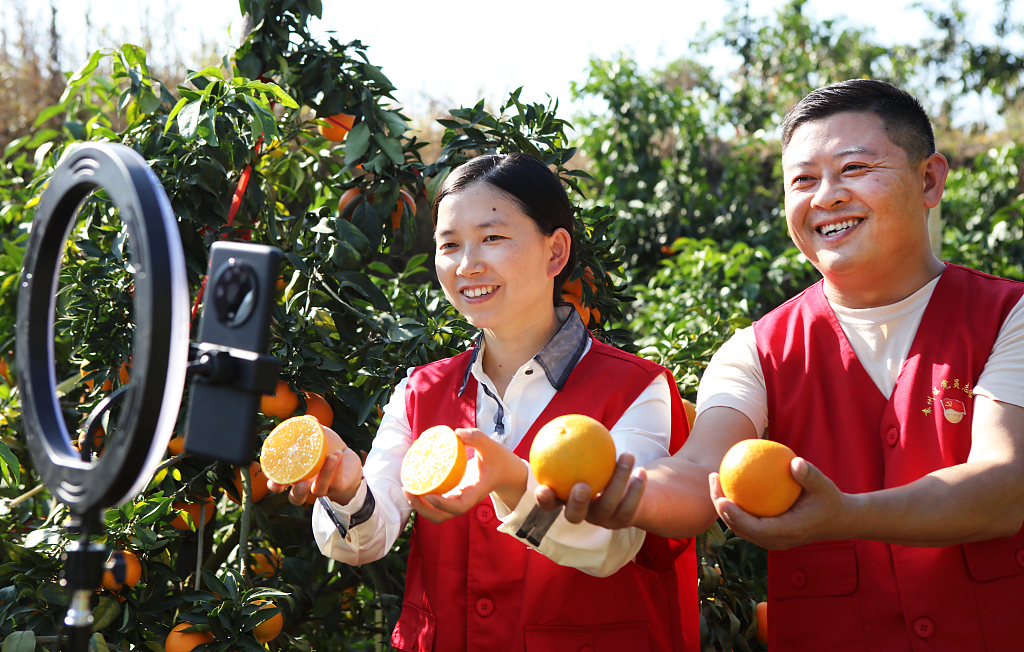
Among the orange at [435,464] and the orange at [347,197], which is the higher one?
the orange at [347,197]

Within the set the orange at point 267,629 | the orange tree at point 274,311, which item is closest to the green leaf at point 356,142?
the orange tree at point 274,311

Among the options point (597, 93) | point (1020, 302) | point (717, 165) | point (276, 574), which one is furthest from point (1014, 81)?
point (276, 574)

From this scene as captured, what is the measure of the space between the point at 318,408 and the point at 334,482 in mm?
714

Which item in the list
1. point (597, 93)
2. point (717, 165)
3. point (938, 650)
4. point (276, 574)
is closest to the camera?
point (938, 650)

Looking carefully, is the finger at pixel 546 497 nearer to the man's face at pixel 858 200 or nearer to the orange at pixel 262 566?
the man's face at pixel 858 200

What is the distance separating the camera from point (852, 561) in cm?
130

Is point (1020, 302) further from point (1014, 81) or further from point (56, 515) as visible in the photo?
point (1014, 81)

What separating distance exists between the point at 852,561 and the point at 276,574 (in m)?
1.46

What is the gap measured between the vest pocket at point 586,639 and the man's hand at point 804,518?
0.37 m

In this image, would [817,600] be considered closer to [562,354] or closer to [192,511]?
[562,354]

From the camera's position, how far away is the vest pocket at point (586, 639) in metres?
1.35

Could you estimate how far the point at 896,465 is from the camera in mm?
1285

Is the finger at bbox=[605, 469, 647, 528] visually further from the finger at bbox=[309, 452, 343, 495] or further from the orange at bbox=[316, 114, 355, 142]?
the orange at bbox=[316, 114, 355, 142]

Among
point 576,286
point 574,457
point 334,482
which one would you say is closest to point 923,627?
point 574,457
